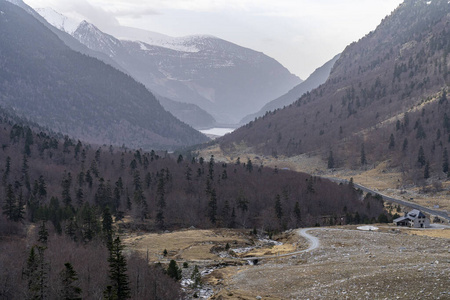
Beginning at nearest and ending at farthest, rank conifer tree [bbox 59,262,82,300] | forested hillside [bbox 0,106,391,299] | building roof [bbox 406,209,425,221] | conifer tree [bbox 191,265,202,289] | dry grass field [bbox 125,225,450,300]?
dry grass field [bbox 125,225,450,300]
conifer tree [bbox 59,262,82,300]
forested hillside [bbox 0,106,391,299]
conifer tree [bbox 191,265,202,289]
building roof [bbox 406,209,425,221]

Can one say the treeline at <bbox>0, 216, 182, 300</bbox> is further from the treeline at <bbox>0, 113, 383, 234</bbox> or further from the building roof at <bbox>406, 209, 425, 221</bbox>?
the building roof at <bbox>406, 209, 425, 221</bbox>

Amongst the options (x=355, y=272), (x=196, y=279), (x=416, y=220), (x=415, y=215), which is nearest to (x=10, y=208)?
(x=196, y=279)

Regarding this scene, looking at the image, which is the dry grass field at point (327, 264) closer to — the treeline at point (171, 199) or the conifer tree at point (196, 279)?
the conifer tree at point (196, 279)

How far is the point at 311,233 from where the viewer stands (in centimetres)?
11594

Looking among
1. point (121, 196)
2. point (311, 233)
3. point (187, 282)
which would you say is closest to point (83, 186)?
point (121, 196)

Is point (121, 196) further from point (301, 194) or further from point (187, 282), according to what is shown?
point (187, 282)

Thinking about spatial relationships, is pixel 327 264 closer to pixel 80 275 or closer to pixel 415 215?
pixel 80 275

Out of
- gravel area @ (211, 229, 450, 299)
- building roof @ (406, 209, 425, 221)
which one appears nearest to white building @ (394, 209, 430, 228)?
building roof @ (406, 209, 425, 221)

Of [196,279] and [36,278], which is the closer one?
[36,278]

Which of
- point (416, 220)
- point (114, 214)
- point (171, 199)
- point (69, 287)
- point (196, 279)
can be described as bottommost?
point (196, 279)

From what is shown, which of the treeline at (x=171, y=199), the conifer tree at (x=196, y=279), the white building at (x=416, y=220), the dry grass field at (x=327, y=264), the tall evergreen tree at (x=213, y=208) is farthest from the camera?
the tall evergreen tree at (x=213, y=208)

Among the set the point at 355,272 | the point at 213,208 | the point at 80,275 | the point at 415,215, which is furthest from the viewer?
the point at 213,208

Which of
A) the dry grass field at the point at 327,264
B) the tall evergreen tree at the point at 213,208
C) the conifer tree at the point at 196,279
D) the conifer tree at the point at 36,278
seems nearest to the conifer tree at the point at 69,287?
the conifer tree at the point at 36,278

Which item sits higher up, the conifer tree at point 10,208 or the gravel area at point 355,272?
the conifer tree at point 10,208
